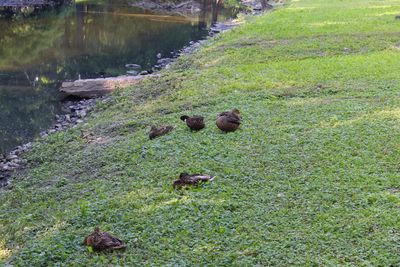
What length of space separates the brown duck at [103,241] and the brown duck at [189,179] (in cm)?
190

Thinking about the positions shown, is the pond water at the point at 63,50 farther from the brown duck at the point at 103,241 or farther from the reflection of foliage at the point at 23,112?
the brown duck at the point at 103,241

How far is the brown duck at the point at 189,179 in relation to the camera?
9125mm

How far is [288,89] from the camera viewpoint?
48.6 feet

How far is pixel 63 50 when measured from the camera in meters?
27.8

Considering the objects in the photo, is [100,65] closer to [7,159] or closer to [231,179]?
[7,159]

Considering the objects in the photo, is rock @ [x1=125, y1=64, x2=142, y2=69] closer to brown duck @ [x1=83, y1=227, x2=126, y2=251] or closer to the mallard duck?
the mallard duck

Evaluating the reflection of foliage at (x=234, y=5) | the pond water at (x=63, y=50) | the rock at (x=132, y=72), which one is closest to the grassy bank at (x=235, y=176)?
the pond water at (x=63, y=50)

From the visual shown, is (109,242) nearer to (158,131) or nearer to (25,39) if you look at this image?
(158,131)

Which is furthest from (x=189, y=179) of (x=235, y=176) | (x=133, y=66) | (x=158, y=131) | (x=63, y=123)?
(x=133, y=66)

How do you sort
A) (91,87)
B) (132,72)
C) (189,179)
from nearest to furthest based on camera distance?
(189,179) → (91,87) → (132,72)

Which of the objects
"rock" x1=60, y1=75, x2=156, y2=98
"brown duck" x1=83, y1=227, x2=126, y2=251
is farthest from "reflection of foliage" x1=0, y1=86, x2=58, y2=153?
"brown duck" x1=83, y1=227, x2=126, y2=251

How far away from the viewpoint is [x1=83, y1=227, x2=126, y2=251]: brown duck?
293 inches

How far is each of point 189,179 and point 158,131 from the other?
3.18m

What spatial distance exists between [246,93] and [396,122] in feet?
15.4
